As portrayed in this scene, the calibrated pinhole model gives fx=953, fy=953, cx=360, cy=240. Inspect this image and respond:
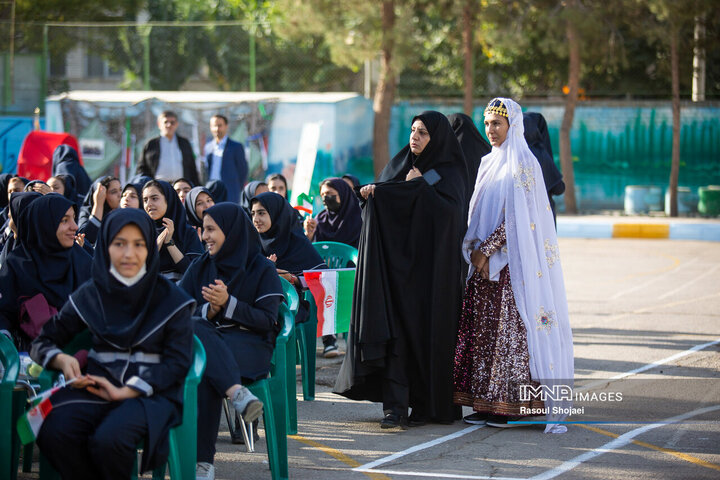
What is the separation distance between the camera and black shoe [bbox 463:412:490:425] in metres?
5.64

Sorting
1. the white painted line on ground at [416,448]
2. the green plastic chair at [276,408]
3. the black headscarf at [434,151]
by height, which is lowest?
the white painted line on ground at [416,448]

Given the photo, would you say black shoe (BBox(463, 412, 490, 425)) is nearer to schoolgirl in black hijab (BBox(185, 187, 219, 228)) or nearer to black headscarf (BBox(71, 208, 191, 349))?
black headscarf (BBox(71, 208, 191, 349))

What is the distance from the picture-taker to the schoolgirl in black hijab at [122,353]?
12.0 ft

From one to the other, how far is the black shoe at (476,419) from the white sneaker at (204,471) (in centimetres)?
198

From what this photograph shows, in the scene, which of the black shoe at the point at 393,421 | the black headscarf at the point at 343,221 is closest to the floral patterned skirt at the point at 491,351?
the black shoe at the point at 393,421

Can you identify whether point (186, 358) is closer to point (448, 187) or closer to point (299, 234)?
point (448, 187)

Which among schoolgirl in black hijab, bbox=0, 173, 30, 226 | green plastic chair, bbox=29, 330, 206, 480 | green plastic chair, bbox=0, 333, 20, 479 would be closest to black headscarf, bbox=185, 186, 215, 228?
schoolgirl in black hijab, bbox=0, 173, 30, 226

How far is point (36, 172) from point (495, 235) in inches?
325

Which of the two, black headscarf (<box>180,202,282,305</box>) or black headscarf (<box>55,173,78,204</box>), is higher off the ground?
black headscarf (<box>55,173,78,204</box>)

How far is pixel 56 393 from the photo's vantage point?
3.78 metres

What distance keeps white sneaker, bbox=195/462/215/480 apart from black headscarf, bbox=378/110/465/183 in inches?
90.7

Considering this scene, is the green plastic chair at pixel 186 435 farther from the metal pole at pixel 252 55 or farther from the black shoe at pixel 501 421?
the metal pole at pixel 252 55

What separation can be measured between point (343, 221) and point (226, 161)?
2.78 meters

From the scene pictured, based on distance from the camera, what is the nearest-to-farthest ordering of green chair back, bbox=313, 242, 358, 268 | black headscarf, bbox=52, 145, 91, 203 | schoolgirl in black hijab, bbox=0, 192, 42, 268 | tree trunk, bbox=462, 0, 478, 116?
1. schoolgirl in black hijab, bbox=0, 192, 42, 268
2. green chair back, bbox=313, 242, 358, 268
3. black headscarf, bbox=52, 145, 91, 203
4. tree trunk, bbox=462, 0, 478, 116
